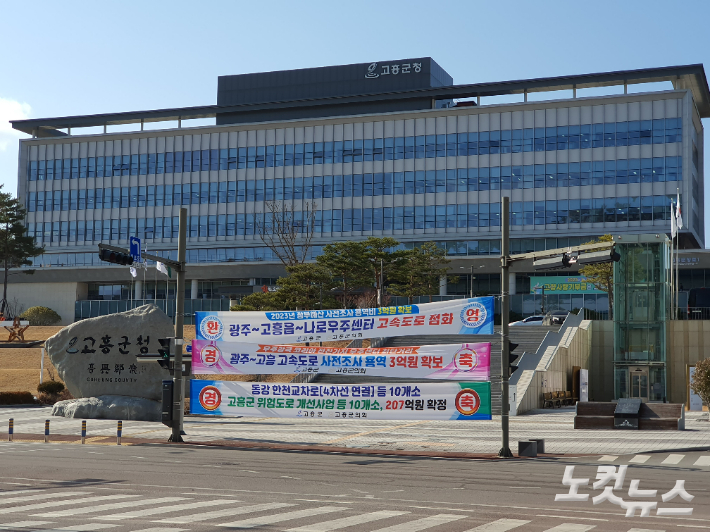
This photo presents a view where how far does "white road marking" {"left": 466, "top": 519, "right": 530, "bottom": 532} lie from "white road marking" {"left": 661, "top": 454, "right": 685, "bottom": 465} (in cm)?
1054

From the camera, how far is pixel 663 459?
21.8 metres

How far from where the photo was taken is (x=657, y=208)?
78625mm

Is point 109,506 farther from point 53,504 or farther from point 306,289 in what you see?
point 306,289

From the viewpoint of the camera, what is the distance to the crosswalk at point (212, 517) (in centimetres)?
1123

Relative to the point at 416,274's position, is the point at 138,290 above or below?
below

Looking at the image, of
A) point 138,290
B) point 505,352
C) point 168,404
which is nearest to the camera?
point 505,352

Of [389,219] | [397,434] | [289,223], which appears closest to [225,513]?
[397,434]

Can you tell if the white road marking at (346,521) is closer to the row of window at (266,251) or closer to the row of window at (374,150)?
the row of window at (266,251)

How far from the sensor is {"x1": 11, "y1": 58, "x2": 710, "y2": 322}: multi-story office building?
80438 mm

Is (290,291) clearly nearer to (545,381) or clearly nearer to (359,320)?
(545,381)

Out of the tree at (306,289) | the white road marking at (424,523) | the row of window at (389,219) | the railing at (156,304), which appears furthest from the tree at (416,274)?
the white road marking at (424,523)

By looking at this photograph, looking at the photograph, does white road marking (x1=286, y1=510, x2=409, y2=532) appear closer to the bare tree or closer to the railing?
the railing

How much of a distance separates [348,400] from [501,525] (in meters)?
13.9

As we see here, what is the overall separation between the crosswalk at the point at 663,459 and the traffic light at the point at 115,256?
14.8 metres
